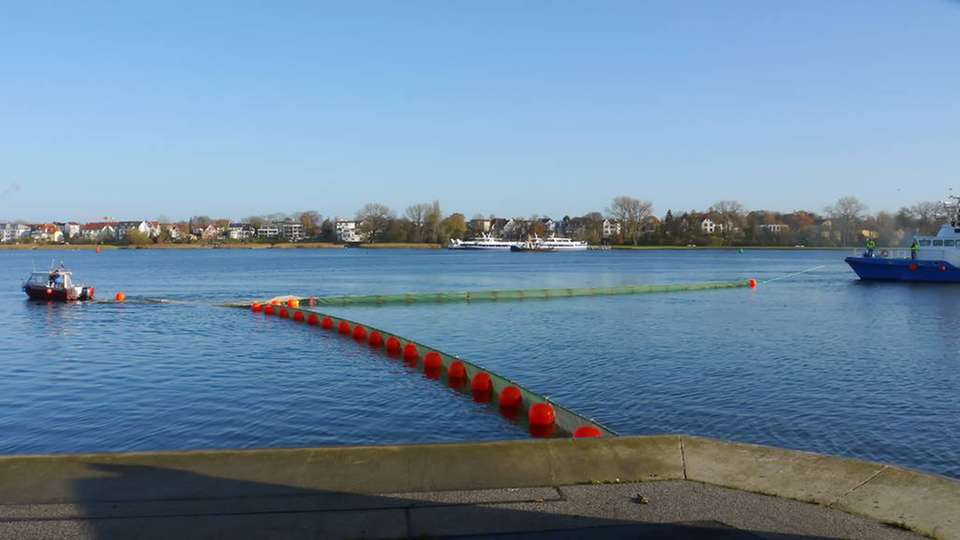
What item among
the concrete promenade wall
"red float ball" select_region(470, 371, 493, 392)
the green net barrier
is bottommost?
the green net barrier

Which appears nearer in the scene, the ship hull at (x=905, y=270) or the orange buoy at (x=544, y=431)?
the orange buoy at (x=544, y=431)

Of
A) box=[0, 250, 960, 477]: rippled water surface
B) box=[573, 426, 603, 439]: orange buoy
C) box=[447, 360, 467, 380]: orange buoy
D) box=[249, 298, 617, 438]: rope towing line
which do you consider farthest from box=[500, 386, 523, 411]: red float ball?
box=[573, 426, 603, 439]: orange buoy

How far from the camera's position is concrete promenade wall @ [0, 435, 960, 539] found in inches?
342

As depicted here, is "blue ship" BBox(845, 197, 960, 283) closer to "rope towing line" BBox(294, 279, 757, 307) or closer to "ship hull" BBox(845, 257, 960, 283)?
"ship hull" BBox(845, 257, 960, 283)

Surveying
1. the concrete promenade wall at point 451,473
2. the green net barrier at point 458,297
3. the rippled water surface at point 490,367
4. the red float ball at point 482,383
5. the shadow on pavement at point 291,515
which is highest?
the concrete promenade wall at point 451,473

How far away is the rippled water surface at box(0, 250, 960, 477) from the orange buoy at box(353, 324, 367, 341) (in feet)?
3.33

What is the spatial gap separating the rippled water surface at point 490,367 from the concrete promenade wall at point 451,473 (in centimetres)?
599

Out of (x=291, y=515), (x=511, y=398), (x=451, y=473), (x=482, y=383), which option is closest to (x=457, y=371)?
(x=482, y=383)

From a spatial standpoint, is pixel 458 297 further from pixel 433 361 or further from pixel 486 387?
pixel 486 387

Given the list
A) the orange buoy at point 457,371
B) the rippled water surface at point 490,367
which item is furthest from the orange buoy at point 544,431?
the orange buoy at point 457,371

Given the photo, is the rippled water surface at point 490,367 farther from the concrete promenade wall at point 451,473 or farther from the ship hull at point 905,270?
the ship hull at point 905,270

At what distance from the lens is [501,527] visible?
7777mm

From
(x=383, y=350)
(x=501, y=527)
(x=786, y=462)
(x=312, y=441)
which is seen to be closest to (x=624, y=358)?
(x=383, y=350)

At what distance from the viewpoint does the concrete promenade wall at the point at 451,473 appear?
8.68 metres
